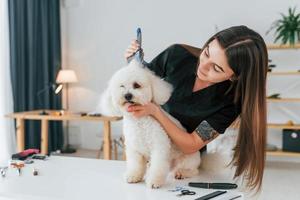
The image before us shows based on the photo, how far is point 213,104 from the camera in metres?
1.33

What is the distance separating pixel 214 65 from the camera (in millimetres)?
1201

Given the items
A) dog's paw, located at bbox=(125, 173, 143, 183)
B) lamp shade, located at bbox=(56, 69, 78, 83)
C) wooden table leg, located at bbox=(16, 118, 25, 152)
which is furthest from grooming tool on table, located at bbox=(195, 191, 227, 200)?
lamp shade, located at bbox=(56, 69, 78, 83)

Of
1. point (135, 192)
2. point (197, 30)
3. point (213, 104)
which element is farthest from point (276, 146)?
point (135, 192)

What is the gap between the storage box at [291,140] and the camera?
12.6ft

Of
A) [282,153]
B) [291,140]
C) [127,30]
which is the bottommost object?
[282,153]

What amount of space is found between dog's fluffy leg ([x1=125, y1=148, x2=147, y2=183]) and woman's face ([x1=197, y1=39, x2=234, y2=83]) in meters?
0.37

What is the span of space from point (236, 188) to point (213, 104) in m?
0.33

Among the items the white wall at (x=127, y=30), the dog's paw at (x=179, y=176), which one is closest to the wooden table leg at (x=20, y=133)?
the white wall at (x=127, y=30)

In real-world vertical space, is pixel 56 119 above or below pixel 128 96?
below

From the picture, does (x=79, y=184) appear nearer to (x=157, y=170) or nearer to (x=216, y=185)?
(x=157, y=170)

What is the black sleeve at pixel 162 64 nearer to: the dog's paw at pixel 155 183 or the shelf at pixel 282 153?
the dog's paw at pixel 155 183

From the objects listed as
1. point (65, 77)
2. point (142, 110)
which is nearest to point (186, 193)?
point (142, 110)

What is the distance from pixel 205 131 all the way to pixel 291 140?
9.60 feet

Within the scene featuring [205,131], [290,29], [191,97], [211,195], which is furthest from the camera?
[290,29]
